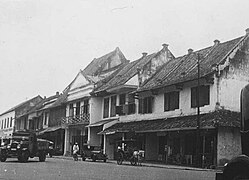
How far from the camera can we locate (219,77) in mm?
24625

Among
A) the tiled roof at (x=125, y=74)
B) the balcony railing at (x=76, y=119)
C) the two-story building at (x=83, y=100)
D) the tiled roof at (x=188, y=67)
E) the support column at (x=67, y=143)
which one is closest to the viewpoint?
the tiled roof at (x=188, y=67)

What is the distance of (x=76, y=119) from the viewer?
38.6m

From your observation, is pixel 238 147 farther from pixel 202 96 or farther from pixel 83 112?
pixel 83 112

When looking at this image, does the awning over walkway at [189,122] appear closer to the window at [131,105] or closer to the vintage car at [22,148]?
the window at [131,105]

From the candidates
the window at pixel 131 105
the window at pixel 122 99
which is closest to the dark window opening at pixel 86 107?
the window at pixel 122 99

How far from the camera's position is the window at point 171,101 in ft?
89.8

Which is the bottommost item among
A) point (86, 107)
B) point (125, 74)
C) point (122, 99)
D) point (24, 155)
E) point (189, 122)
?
point (24, 155)

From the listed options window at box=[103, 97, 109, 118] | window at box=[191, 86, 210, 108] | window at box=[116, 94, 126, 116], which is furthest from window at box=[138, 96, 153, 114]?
window at box=[103, 97, 109, 118]

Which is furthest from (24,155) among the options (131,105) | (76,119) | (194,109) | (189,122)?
(76,119)

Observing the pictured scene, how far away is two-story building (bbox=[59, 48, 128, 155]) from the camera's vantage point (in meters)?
37.0

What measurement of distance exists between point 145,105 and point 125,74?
521 centimetres

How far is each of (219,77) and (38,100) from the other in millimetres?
42072

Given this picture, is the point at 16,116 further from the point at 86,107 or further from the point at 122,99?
the point at 122,99

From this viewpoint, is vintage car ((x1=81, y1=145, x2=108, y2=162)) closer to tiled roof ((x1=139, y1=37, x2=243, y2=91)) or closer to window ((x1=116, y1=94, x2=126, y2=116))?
window ((x1=116, y1=94, x2=126, y2=116))
